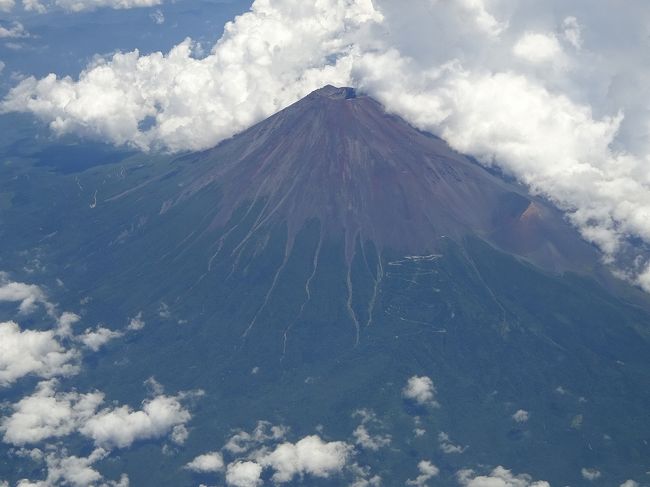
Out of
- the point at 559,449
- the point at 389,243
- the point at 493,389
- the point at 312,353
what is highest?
the point at 389,243

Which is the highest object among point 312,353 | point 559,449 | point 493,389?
point 312,353

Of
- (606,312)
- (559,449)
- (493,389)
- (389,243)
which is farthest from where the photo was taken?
(389,243)

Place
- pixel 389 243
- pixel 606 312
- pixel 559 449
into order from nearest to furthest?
pixel 559 449
pixel 606 312
pixel 389 243

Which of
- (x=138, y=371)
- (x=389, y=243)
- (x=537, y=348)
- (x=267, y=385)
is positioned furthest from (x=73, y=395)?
(x=537, y=348)

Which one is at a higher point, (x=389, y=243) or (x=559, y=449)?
(x=389, y=243)

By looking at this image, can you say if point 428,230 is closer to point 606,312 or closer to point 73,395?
point 606,312

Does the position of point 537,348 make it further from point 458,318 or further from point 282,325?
point 282,325

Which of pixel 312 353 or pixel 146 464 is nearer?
pixel 146 464

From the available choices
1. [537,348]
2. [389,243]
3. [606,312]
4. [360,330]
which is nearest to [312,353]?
[360,330]

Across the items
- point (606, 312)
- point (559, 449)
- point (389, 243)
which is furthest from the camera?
point (389, 243)
